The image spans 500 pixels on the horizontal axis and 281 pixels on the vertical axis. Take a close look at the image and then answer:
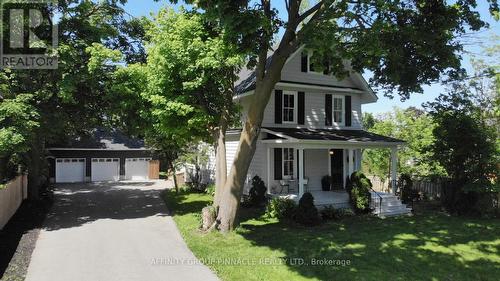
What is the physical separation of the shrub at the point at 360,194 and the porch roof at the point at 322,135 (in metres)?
1.97

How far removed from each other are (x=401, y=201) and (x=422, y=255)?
806cm

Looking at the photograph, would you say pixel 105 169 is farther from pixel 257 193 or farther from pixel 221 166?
pixel 221 166

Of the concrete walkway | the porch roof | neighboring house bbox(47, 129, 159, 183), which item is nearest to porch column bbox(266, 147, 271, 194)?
the porch roof

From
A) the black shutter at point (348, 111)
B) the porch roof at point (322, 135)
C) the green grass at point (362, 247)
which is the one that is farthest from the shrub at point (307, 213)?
the black shutter at point (348, 111)

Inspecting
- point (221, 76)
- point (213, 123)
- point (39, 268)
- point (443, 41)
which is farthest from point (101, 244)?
point (443, 41)

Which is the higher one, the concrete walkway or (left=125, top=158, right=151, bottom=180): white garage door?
(left=125, top=158, right=151, bottom=180): white garage door

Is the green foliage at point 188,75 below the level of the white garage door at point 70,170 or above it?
above

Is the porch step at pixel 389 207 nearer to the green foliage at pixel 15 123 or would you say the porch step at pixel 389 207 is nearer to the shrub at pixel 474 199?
the shrub at pixel 474 199

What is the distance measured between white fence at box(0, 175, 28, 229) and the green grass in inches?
253

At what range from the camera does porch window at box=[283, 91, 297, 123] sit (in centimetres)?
1955

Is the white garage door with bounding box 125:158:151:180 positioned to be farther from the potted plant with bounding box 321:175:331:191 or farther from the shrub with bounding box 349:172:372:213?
the shrub with bounding box 349:172:372:213

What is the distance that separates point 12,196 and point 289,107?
43.6 feet

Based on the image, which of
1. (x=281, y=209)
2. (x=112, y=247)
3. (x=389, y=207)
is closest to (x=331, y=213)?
(x=281, y=209)

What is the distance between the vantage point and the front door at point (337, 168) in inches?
829
